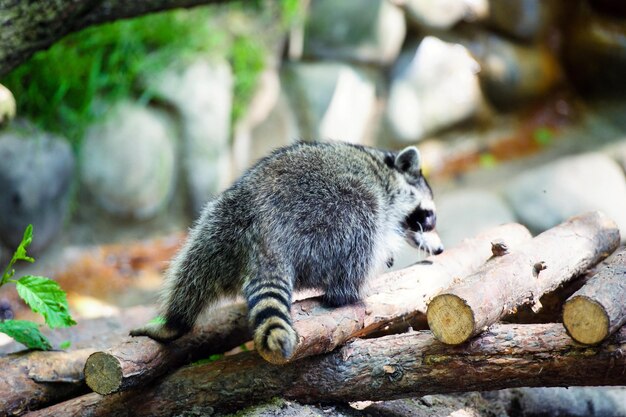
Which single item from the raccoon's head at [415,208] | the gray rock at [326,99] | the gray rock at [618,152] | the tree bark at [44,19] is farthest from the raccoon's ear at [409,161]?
the gray rock at [326,99]

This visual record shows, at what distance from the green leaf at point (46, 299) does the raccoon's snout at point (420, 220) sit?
199 centimetres

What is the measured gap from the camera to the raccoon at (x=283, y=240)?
3758 mm

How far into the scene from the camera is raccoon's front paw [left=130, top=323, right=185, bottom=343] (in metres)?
3.77

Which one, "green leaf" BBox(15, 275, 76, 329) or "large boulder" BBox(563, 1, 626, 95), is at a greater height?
"green leaf" BBox(15, 275, 76, 329)

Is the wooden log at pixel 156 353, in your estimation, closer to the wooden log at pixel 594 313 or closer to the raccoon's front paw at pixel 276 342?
the raccoon's front paw at pixel 276 342

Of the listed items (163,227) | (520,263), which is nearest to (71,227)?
(163,227)

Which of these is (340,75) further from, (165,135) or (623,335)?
(623,335)

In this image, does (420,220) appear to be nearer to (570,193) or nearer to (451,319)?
(451,319)

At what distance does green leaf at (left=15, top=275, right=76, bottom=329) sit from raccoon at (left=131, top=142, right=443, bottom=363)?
0.36 m

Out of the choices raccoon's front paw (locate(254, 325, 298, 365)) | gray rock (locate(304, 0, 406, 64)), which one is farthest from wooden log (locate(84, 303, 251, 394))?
gray rock (locate(304, 0, 406, 64))

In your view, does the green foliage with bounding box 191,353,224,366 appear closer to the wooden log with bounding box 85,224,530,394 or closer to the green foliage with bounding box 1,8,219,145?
the wooden log with bounding box 85,224,530,394

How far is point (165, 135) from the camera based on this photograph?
7801mm

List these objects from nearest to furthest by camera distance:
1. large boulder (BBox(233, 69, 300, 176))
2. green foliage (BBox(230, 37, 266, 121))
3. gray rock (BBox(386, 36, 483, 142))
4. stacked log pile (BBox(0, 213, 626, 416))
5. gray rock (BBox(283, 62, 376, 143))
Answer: stacked log pile (BBox(0, 213, 626, 416)) → green foliage (BBox(230, 37, 266, 121)) → large boulder (BBox(233, 69, 300, 176)) → gray rock (BBox(283, 62, 376, 143)) → gray rock (BBox(386, 36, 483, 142))

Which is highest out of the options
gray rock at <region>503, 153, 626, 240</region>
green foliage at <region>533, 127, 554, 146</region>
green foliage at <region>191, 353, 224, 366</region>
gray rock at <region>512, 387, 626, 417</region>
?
green foliage at <region>191, 353, 224, 366</region>
